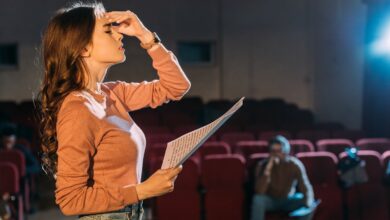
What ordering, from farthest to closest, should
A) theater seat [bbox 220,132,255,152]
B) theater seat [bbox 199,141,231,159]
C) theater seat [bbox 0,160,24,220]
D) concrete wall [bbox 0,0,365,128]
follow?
concrete wall [bbox 0,0,365,128] < theater seat [bbox 220,132,255,152] < theater seat [bbox 199,141,231,159] < theater seat [bbox 0,160,24,220]

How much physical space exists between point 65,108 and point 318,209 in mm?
3900

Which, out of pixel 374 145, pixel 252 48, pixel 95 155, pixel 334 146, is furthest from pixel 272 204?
pixel 252 48

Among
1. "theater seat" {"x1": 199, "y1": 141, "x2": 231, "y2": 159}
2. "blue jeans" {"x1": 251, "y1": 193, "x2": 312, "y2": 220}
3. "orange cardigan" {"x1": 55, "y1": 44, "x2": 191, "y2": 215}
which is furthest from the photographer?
"theater seat" {"x1": 199, "y1": 141, "x2": 231, "y2": 159}

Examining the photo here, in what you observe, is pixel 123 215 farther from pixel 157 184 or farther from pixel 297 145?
pixel 297 145

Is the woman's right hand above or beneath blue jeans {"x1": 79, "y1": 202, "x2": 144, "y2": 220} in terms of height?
above

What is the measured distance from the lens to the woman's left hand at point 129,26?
1.60 metres

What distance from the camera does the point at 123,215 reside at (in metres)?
1.51

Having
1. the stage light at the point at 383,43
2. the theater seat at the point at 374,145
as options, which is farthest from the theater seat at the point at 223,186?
the stage light at the point at 383,43

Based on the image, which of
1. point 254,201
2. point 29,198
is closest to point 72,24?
point 254,201

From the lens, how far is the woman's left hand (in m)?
1.60

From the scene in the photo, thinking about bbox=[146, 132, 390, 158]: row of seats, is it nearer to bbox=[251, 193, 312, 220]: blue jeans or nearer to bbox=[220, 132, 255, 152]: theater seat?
bbox=[220, 132, 255, 152]: theater seat

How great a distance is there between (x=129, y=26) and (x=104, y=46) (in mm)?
188

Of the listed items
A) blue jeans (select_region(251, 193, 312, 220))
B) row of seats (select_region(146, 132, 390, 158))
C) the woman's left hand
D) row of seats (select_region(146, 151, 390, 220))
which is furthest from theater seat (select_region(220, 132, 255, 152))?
the woman's left hand

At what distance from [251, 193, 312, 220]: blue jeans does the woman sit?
325 cm
